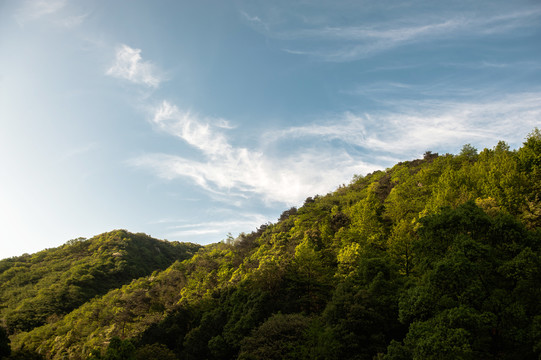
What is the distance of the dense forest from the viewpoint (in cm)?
1798

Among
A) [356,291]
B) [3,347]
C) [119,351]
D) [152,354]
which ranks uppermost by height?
[356,291]

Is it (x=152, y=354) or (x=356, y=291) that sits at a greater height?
(x=356, y=291)

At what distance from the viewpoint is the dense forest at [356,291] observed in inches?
A: 708

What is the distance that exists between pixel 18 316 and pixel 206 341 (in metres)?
50.2

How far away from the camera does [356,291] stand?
2583cm

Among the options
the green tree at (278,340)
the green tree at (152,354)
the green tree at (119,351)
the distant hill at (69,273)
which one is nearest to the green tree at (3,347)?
the distant hill at (69,273)

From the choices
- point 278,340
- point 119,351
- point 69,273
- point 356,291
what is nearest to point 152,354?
point 119,351

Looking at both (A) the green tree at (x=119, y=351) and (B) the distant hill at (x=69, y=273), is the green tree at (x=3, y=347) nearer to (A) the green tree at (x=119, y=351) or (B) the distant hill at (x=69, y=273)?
(B) the distant hill at (x=69, y=273)

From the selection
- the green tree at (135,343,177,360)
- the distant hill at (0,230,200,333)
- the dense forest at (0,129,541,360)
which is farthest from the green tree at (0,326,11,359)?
the green tree at (135,343,177,360)

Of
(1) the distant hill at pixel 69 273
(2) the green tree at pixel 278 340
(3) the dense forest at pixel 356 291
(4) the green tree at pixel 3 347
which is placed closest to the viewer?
(3) the dense forest at pixel 356 291

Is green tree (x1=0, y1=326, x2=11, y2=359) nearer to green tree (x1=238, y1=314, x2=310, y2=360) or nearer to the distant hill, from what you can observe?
the distant hill

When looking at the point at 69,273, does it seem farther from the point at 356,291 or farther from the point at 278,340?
the point at 356,291

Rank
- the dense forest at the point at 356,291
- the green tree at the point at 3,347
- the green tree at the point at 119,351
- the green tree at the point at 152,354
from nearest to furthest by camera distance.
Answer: the dense forest at the point at 356,291
the green tree at the point at 119,351
the green tree at the point at 152,354
the green tree at the point at 3,347

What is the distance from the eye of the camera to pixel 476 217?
2109cm
